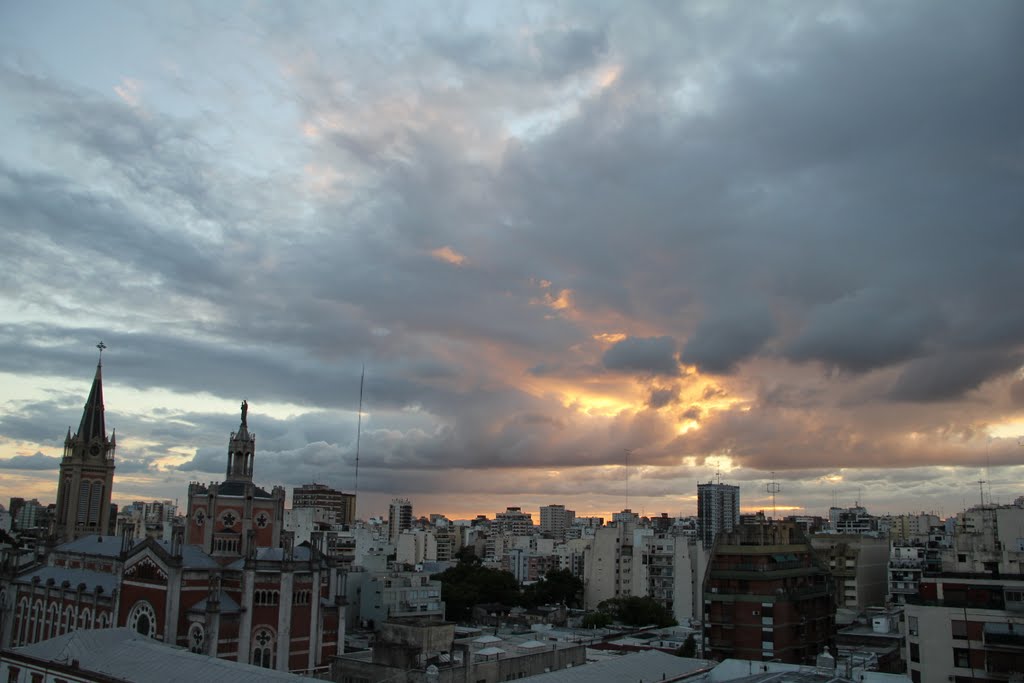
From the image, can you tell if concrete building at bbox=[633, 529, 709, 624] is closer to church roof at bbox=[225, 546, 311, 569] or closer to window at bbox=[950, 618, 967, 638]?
church roof at bbox=[225, 546, 311, 569]

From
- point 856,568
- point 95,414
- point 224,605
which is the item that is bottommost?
point 224,605

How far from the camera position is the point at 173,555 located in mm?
71750

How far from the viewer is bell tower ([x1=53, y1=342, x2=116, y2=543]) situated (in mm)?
106000

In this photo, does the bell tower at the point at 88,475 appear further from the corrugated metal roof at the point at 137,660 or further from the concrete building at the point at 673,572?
the concrete building at the point at 673,572

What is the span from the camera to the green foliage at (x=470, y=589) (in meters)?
127

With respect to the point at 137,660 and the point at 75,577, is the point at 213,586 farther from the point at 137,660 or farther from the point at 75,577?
the point at 75,577

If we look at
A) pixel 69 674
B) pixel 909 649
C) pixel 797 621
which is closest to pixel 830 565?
pixel 797 621

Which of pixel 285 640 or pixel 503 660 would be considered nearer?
pixel 503 660

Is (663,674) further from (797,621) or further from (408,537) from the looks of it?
(408,537)

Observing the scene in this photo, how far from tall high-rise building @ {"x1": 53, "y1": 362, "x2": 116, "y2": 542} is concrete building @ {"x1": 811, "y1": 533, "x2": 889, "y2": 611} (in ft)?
320

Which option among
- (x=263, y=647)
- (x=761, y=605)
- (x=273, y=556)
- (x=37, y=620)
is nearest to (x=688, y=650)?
(x=761, y=605)

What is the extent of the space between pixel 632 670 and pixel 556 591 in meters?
88.3

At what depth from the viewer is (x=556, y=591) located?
144 meters

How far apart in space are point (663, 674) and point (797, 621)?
20640 millimetres
